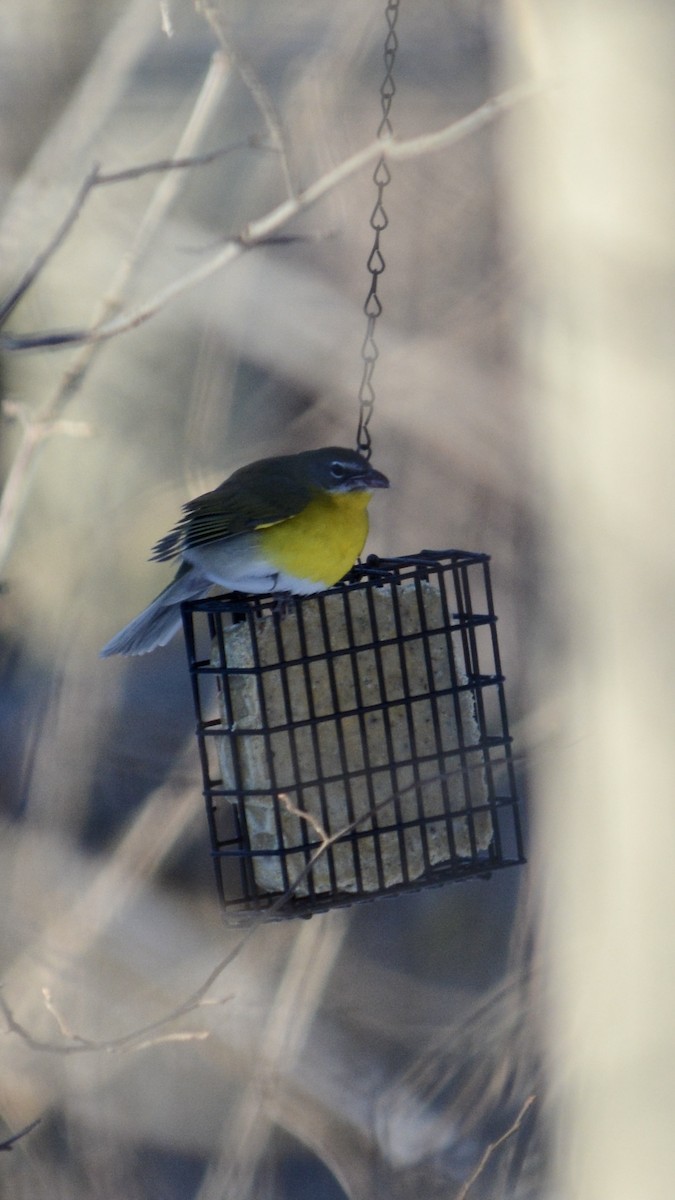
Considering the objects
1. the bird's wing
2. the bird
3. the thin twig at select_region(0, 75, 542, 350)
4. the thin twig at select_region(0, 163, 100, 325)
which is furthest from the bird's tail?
the thin twig at select_region(0, 163, 100, 325)

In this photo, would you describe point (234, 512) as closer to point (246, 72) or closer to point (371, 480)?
point (371, 480)

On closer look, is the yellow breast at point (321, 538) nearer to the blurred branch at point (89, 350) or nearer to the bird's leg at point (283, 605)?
the bird's leg at point (283, 605)

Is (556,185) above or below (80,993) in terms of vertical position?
above

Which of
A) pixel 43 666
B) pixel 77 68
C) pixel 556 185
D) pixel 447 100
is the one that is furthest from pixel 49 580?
pixel 556 185

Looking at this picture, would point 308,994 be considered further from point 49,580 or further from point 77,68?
point 77,68

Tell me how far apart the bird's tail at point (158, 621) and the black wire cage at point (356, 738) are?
0.17 metres

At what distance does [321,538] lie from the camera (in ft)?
9.64

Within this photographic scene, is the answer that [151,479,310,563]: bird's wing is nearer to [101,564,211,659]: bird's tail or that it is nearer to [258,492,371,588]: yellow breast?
[258,492,371,588]: yellow breast

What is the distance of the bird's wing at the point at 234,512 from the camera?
2.97 m

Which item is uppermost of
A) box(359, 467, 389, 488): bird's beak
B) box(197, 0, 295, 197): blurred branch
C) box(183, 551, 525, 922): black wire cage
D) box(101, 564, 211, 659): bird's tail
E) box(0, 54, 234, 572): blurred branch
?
box(197, 0, 295, 197): blurred branch

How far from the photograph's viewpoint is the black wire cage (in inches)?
112

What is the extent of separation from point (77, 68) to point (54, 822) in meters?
2.58

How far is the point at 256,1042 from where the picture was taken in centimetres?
432

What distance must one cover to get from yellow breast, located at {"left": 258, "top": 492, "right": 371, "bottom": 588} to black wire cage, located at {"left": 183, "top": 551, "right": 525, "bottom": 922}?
0.23 ft
